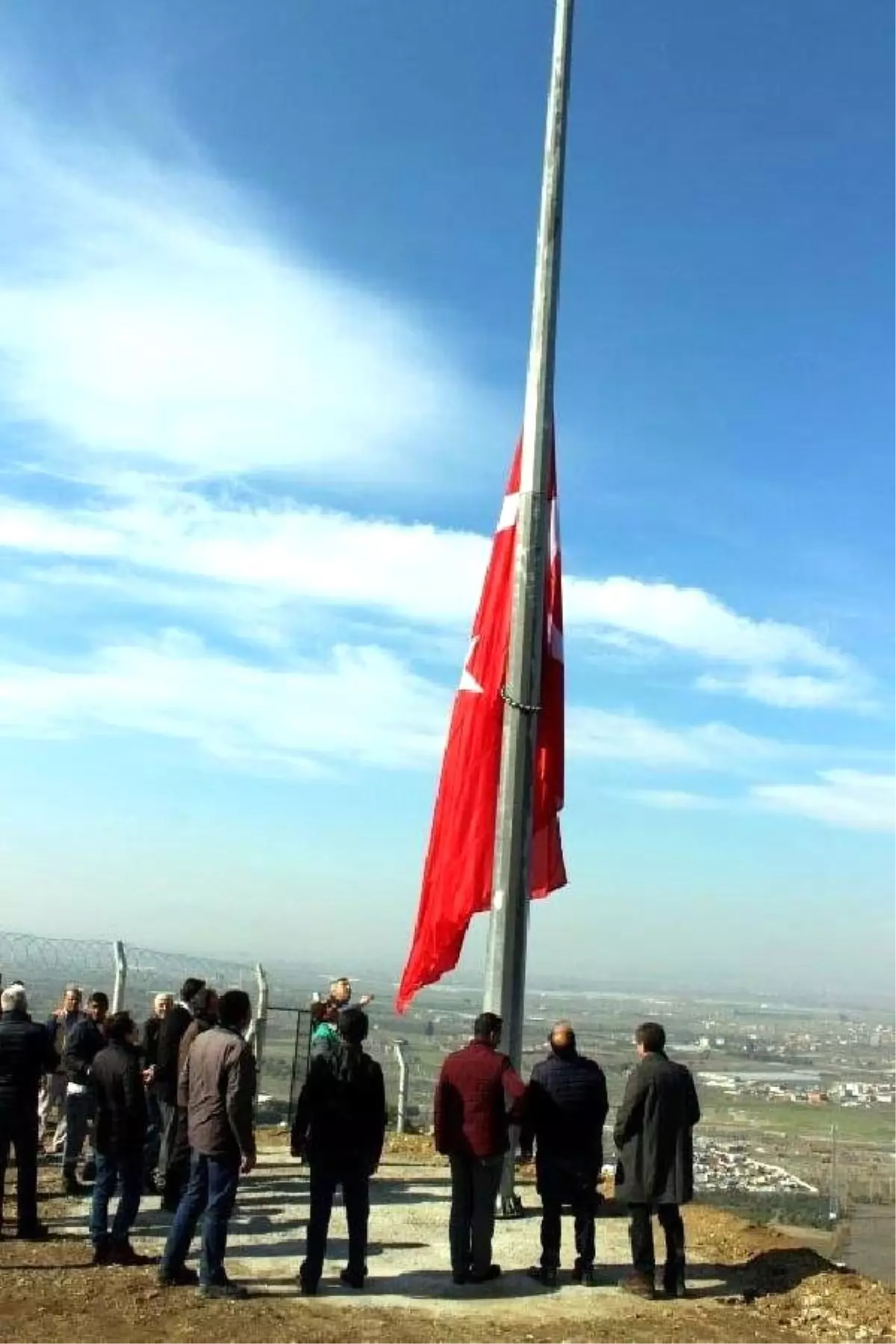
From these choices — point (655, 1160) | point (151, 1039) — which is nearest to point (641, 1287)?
point (655, 1160)

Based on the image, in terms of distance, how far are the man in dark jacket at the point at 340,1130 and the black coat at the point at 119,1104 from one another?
4.26ft

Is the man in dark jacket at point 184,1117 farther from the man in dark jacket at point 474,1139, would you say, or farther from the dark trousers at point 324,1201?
the man in dark jacket at point 474,1139

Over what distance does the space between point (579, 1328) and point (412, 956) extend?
4.08 meters

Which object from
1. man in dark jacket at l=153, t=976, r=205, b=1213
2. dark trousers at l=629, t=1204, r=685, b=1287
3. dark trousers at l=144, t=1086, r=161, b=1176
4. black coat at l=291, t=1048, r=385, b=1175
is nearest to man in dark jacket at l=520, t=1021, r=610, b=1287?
dark trousers at l=629, t=1204, r=685, b=1287

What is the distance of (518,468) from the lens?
35.7 ft

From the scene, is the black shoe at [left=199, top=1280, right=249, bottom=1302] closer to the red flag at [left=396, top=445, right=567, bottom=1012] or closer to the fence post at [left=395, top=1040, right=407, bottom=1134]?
the red flag at [left=396, top=445, right=567, bottom=1012]

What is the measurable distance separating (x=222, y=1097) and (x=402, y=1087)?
1039cm

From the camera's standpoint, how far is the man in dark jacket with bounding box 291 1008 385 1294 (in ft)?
23.6

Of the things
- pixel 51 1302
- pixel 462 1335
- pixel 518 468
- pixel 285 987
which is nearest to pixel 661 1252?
pixel 462 1335

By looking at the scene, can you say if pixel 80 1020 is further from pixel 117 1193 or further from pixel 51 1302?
pixel 51 1302

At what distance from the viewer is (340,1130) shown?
7.21m

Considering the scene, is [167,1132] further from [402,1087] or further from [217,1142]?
[402,1087]

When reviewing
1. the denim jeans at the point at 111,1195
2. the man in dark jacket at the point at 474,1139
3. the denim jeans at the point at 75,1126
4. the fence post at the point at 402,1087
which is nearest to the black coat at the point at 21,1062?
the denim jeans at the point at 111,1195

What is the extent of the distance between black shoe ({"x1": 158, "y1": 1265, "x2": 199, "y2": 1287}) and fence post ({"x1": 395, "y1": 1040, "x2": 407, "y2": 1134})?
9066 mm
